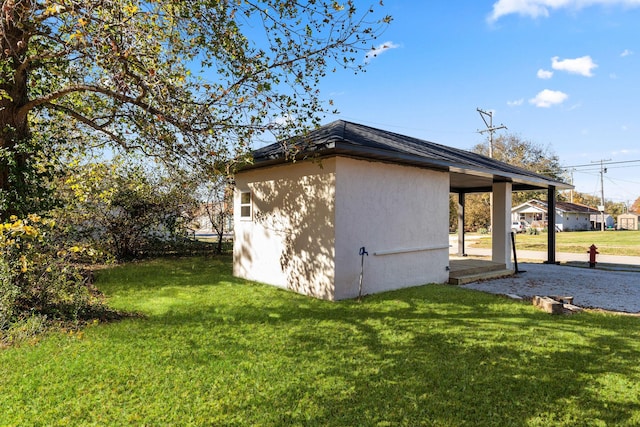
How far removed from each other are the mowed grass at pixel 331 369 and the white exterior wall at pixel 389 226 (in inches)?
43.1

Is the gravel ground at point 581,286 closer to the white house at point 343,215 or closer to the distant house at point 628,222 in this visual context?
the white house at point 343,215

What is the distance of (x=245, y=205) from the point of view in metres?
9.05

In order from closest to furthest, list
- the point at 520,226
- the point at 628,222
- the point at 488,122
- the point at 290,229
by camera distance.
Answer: the point at 290,229 → the point at 488,122 → the point at 520,226 → the point at 628,222

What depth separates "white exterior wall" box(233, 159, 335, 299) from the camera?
22.0ft

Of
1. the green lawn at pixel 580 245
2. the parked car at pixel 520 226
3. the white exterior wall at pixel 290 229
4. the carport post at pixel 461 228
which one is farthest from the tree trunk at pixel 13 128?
the parked car at pixel 520 226

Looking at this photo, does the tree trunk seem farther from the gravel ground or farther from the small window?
the gravel ground

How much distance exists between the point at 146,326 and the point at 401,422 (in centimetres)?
384

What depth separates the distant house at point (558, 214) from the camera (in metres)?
40.8

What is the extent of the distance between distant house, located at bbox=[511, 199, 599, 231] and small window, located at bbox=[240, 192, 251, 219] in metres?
40.2

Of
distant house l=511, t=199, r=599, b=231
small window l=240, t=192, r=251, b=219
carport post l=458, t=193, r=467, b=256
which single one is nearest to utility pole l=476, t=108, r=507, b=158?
carport post l=458, t=193, r=467, b=256

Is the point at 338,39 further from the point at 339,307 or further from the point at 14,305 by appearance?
the point at 14,305

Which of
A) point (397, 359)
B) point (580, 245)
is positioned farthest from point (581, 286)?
point (580, 245)

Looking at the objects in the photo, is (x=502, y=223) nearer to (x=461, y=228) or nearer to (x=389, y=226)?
(x=461, y=228)

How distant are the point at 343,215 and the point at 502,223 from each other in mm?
6260
